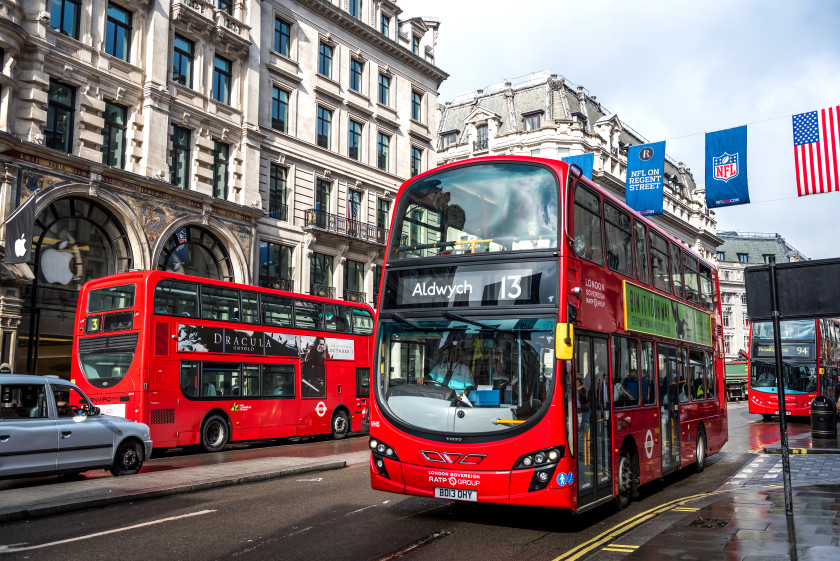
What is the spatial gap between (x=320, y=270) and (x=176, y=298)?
15.9 metres

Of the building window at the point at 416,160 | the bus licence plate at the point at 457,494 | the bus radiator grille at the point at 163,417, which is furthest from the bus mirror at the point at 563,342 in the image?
the building window at the point at 416,160

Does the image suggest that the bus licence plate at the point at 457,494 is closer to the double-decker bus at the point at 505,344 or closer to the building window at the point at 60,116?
the double-decker bus at the point at 505,344

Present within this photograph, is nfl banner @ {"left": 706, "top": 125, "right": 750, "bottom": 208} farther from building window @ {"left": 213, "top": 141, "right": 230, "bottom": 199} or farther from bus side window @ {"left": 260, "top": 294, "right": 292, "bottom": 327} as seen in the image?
building window @ {"left": 213, "top": 141, "right": 230, "bottom": 199}

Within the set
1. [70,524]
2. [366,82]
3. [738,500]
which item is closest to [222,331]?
[70,524]

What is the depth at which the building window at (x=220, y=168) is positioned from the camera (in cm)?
2852

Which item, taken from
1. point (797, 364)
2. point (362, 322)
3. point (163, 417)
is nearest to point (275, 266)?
point (362, 322)

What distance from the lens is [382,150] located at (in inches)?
1487

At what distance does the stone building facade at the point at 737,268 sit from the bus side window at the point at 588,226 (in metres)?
91.3

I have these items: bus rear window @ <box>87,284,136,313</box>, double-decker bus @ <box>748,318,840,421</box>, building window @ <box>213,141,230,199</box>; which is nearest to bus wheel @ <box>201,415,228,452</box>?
bus rear window @ <box>87,284,136,313</box>

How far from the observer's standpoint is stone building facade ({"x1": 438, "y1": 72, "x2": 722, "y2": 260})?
55094 millimetres

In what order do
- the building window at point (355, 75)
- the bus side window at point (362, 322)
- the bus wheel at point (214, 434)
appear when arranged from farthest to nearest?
the building window at point (355, 75)
the bus side window at point (362, 322)
the bus wheel at point (214, 434)

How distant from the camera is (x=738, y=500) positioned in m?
10.5

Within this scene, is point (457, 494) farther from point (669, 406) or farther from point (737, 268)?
point (737, 268)

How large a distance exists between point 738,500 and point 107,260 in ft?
67.8
